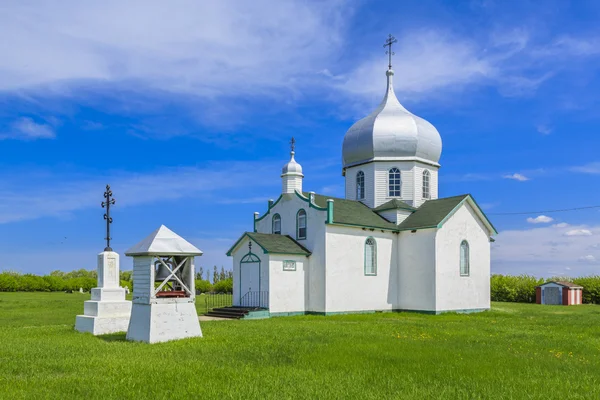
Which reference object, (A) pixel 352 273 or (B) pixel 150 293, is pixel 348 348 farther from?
(A) pixel 352 273

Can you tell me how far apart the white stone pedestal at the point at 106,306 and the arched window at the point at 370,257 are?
1221 cm

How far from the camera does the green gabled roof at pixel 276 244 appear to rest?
23516 mm

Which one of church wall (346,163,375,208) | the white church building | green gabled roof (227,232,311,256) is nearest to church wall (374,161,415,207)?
the white church building

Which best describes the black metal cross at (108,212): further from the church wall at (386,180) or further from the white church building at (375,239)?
the church wall at (386,180)

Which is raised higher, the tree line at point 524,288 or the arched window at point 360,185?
the arched window at point 360,185

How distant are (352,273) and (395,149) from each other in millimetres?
7258

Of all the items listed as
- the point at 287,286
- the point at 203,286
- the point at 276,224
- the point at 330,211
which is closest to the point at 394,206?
the point at 330,211

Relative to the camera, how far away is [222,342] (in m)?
13.2

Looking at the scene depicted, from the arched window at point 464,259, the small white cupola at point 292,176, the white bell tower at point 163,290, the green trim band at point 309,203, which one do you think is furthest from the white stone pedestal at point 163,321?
the arched window at point 464,259

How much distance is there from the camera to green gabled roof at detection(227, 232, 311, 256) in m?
23.5

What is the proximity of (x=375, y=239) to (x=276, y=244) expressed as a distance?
15.9 feet

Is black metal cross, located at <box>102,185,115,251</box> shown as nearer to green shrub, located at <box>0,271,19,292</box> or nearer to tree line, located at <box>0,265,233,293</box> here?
tree line, located at <box>0,265,233,293</box>

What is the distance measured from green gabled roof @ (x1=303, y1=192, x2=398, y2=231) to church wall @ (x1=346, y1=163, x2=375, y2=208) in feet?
3.37

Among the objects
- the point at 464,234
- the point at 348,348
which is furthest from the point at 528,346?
the point at 464,234
